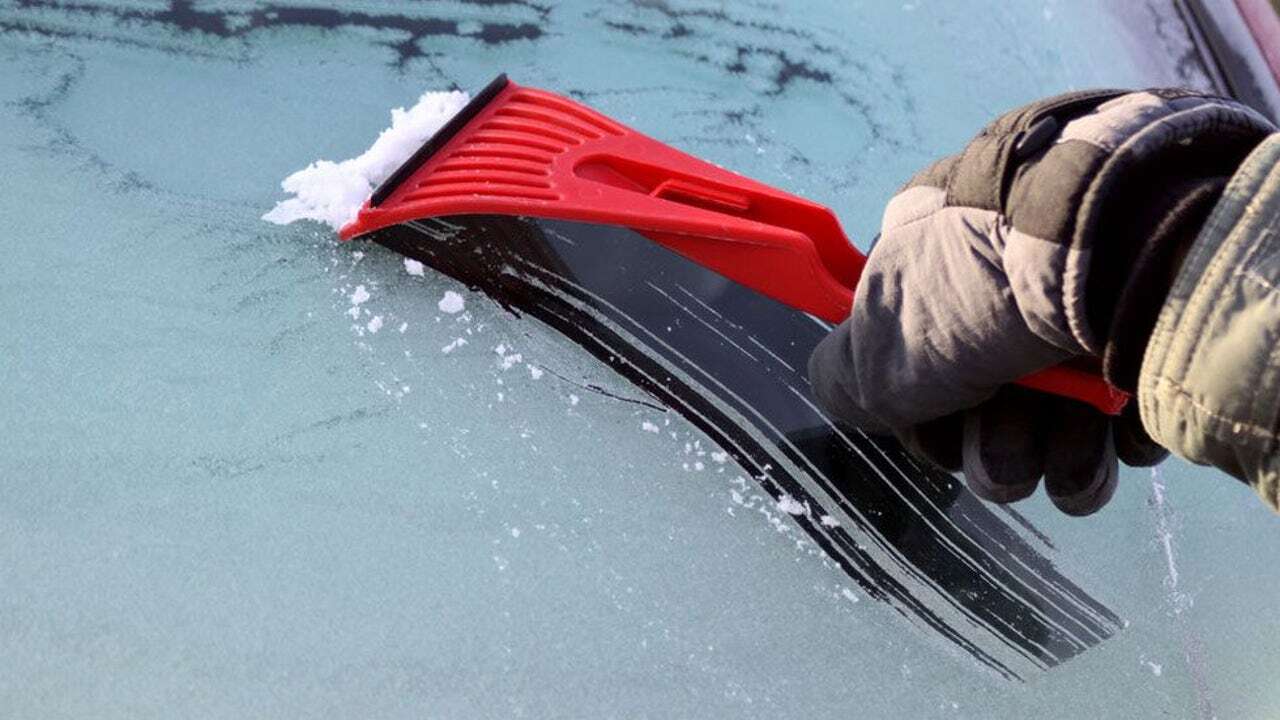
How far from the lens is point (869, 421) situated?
1677 millimetres

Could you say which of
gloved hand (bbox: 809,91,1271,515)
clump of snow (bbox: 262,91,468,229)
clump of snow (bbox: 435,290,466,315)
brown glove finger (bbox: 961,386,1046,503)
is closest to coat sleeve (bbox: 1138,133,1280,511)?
gloved hand (bbox: 809,91,1271,515)

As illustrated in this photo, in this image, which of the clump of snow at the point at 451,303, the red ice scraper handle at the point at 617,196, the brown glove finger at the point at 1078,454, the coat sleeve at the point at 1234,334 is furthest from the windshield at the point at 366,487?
the coat sleeve at the point at 1234,334

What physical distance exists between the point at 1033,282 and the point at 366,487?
1.00 meters

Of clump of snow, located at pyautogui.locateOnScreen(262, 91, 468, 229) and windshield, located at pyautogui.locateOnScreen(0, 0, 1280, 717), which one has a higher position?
clump of snow, located at pyautogui.locateOnScreen(262, 91, 468, 229)

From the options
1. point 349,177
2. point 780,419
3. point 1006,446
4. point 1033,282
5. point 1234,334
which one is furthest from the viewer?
point 349,177

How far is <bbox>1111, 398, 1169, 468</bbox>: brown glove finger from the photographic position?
155 cm

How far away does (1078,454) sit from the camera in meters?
1.51

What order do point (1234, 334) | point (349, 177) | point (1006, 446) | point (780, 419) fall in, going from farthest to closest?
point (349, 177) < point (780, 419) < point (1006, 446) < point (1234, 334)

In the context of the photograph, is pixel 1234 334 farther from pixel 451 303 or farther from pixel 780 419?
pixel 451 303

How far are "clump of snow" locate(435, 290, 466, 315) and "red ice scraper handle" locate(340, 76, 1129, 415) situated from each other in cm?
14

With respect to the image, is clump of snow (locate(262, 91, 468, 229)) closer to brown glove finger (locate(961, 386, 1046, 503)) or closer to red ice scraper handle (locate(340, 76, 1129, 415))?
red ice scraper handle (locate(340, 76, 1129, 415))

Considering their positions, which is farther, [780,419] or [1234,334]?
[780,419]

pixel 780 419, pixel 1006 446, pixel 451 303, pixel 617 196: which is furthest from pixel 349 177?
pixel 1006 446

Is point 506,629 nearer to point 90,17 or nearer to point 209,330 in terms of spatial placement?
point 209,330
